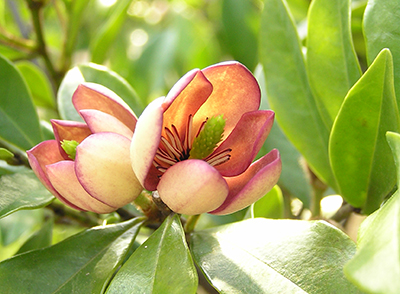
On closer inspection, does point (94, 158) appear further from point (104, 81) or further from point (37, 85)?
point (37, 85)

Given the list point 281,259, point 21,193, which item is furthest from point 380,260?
point 21,193

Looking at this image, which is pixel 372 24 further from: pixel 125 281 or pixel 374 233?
pixel 125 281

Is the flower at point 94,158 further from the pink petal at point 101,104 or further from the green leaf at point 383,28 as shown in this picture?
the green leaf at point 383,28

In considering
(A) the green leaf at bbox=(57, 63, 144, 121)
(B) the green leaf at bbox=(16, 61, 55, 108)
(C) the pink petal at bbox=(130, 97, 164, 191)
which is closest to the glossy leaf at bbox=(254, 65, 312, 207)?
(A) the green leaf at bbox=(57, 63, 144, 121)

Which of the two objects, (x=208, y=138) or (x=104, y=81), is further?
Result: (x=104, y=81)

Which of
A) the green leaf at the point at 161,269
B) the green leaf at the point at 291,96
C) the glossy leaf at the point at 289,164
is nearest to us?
the green leaf at the point at 161,269

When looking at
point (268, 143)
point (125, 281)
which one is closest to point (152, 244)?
point (125, 281)

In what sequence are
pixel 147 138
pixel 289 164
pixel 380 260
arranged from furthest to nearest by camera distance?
pixel 289 164 < pixel 147 138 < pixel 380 260

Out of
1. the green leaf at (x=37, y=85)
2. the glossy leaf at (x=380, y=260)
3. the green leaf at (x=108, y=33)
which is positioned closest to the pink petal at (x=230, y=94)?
the glossy leaf at (x=380, y=260)
